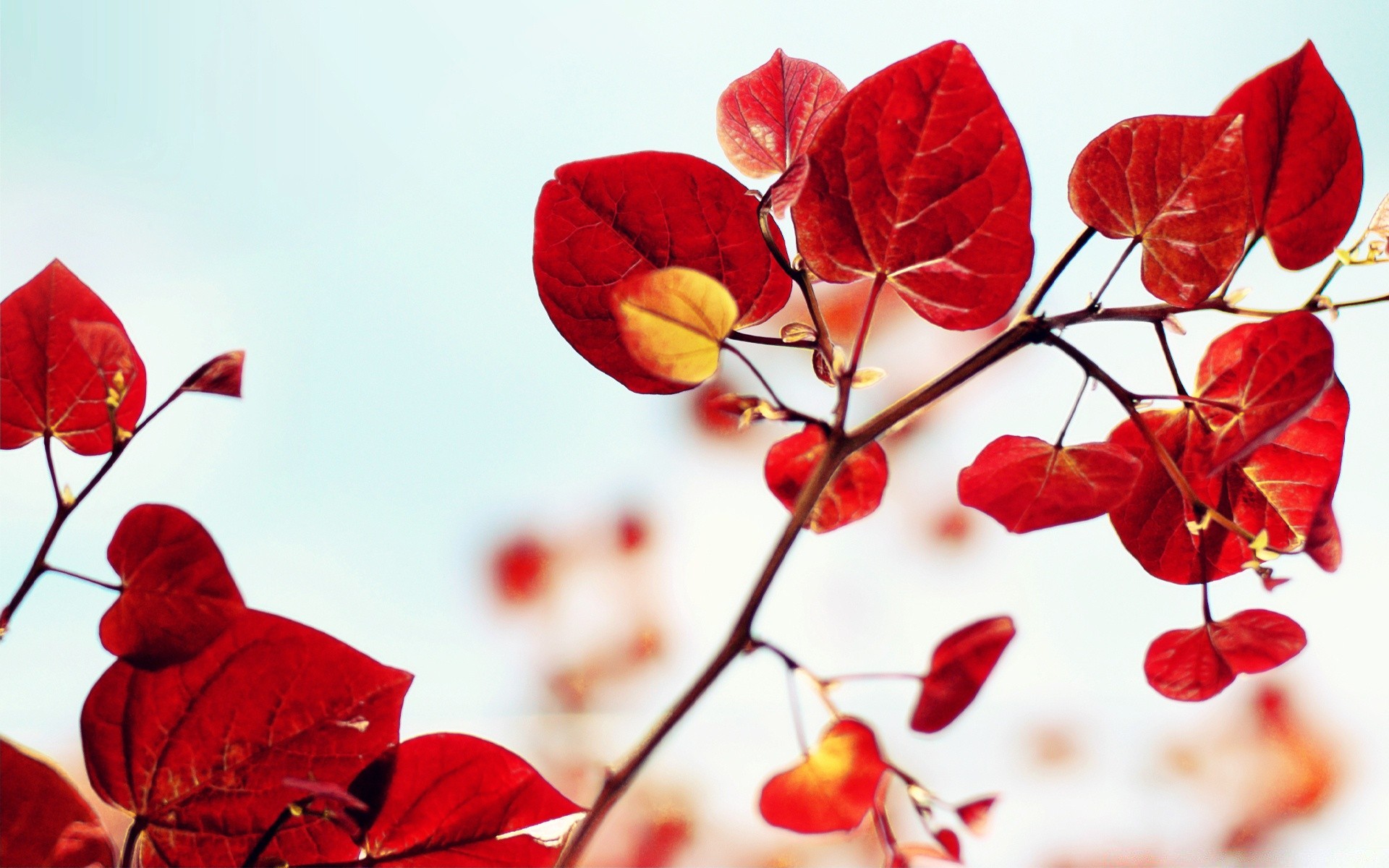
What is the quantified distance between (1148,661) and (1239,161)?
0.14 meters

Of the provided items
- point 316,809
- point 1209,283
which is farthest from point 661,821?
point 1209,283

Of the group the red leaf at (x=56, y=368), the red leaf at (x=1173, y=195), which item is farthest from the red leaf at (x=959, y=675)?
the red leaf at (x=56, y=368)

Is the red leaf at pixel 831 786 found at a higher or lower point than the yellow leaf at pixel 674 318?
lower

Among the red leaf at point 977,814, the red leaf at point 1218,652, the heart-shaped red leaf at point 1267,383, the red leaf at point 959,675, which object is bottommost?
the red leaf at point 1218,652

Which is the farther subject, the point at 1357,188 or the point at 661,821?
the point at 661,821

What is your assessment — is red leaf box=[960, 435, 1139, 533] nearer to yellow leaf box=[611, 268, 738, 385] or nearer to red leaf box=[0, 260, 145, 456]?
yellow leaf box=[611, 268, 738, 385]

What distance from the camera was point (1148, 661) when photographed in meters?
0.22

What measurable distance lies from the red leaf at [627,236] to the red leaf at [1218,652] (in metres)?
0.15

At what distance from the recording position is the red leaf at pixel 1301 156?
203 millimetres

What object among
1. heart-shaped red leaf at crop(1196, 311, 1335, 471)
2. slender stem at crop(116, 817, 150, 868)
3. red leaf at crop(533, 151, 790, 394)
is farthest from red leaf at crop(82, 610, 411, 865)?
heart-shaped red leaf at crop(1196, 311, 1335, 471)

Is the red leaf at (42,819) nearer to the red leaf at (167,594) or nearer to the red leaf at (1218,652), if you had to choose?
the red leaf at (167,594)

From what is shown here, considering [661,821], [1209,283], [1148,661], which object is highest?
[1209,283]

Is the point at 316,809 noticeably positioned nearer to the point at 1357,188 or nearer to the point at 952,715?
the point at 952,715

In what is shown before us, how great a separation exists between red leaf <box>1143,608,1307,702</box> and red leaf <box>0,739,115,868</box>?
274 millimetres
